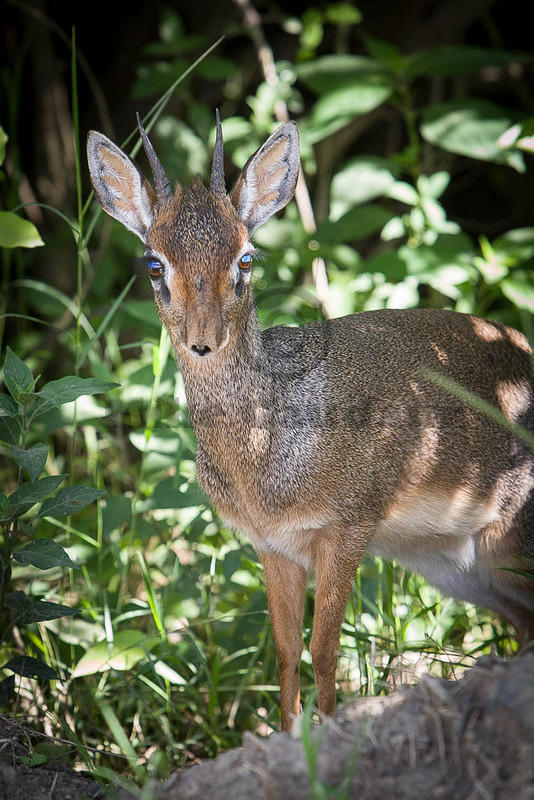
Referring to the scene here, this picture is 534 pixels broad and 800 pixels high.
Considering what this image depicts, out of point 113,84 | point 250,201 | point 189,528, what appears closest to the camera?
point 250,201

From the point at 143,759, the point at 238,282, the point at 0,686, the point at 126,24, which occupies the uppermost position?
the point at 126,24

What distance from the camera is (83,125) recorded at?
732 centimetres

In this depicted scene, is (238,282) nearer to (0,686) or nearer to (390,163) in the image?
(0,686)

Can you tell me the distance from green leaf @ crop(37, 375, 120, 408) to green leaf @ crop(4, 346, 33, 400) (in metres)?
0.10

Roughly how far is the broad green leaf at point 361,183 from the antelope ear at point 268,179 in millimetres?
1592

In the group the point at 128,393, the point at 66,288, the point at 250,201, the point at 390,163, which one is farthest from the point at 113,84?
the point at 250,201

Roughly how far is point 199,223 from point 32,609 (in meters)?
1.51

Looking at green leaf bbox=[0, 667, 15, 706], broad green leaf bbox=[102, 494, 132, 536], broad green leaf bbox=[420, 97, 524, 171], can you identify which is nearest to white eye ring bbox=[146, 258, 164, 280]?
broad green leaf bbox=[102, 494, 132, 536]

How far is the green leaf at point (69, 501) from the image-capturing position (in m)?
3.30

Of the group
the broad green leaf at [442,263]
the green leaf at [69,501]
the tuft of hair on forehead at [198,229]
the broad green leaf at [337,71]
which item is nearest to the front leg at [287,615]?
the green leaf at [69,501]

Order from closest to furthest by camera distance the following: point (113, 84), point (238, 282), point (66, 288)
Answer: point (238, 282)
point (66, 288)
point (113, 84)

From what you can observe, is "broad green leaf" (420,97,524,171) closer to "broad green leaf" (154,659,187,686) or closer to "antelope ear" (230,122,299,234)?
"antelope ear" (230,122,299,234)

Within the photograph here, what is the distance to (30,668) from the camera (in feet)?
11.0

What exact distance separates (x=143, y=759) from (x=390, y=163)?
339cm
